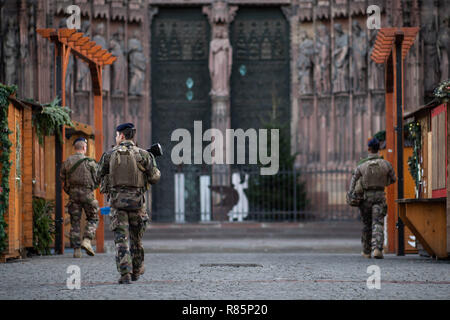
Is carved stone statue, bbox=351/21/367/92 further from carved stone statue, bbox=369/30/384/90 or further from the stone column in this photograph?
the stone column

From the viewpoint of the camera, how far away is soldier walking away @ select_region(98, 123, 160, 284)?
A: 8.73 meters

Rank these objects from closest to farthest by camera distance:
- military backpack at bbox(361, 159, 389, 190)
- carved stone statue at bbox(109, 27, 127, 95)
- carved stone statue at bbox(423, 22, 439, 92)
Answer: military backpack at bbox(361, 159, 389, 190), carved stone statue at bbox(423, 22, 439, 92), carved stone statue at bbox(109, 27, 127, 95)

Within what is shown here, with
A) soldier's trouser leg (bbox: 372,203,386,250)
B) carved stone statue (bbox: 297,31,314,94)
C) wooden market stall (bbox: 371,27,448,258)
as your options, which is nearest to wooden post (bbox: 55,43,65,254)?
soldier's trouser leg (bbox: 372,203,386,250)

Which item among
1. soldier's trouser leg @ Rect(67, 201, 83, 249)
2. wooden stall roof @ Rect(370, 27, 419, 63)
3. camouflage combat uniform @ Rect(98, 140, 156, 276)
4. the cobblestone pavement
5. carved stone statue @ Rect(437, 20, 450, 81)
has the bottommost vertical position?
the cobblestone pavement

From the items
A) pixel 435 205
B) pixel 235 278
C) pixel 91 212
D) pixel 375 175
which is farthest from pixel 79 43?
pixel 435 205

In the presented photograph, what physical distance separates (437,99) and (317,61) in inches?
521

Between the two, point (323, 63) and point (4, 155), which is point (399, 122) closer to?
point (4, 155)

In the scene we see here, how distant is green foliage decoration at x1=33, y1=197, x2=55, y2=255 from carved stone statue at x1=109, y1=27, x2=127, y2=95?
11758 millimetres

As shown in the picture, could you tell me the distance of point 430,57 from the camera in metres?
23.9

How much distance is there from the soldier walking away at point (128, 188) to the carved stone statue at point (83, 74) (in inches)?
633

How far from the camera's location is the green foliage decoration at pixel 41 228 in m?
13.4

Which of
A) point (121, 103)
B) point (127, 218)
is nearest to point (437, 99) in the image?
point (127, 218)
